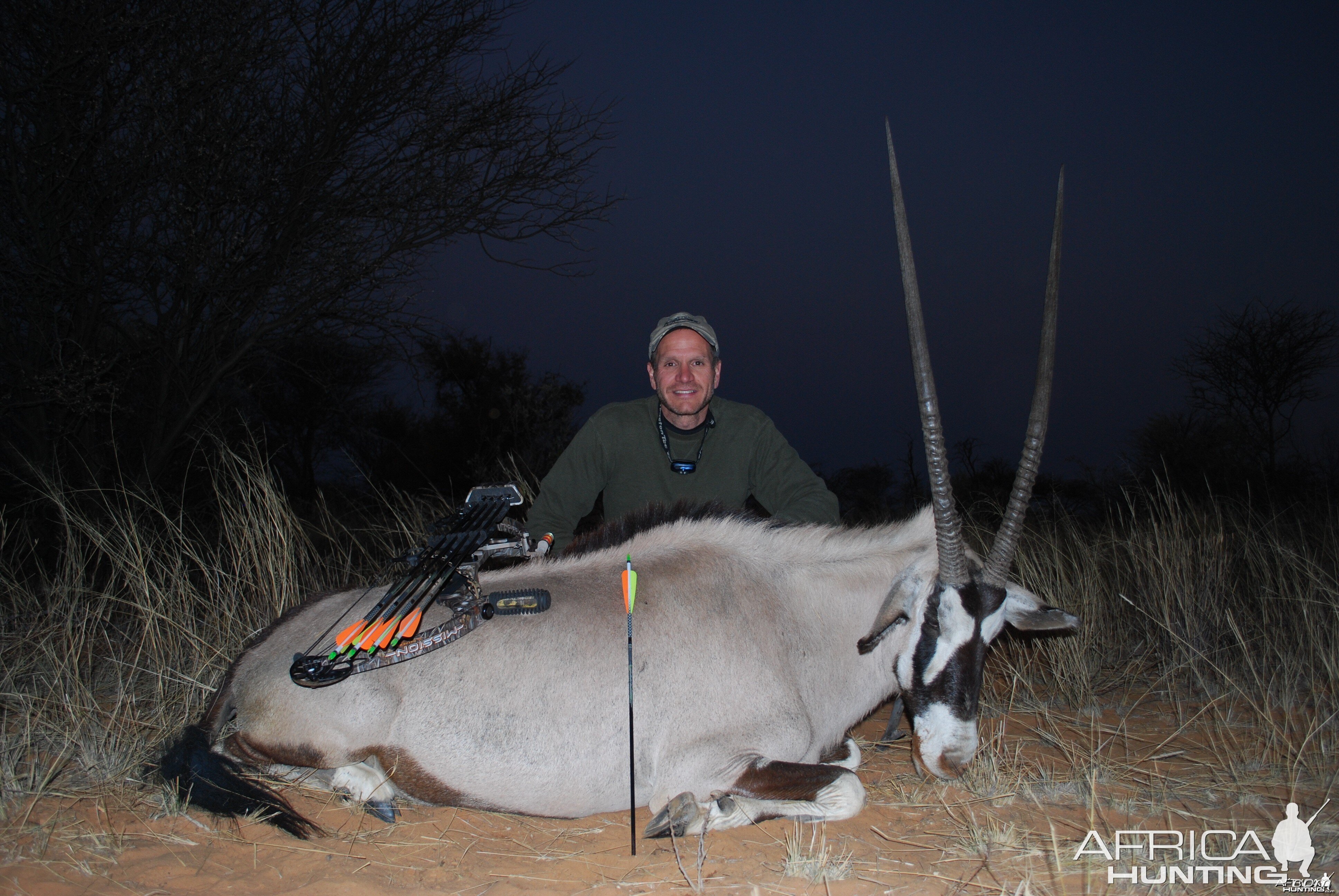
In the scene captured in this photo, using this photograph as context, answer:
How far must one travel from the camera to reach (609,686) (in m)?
2.70

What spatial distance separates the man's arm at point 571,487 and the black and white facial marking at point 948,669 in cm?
189

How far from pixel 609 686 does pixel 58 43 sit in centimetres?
682

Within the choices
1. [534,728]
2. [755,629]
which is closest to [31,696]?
[534,728]

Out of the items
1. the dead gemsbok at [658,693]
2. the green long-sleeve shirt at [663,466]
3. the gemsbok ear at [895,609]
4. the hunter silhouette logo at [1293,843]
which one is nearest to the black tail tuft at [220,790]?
the dead gemsbok at [658,693]

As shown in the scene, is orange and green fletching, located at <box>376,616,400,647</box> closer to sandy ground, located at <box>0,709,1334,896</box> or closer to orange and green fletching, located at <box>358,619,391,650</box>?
orange and green fletching, located at <box>358,619,391,650</box>

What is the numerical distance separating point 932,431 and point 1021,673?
98.7 inches

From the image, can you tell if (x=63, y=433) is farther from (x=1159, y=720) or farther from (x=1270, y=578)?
(x=1270, y=578)

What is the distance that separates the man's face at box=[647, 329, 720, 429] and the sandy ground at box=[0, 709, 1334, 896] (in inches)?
78.3

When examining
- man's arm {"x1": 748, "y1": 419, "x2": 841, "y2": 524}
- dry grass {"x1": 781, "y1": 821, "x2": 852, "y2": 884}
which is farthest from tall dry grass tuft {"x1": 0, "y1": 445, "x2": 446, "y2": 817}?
dry grass {"x1": 781, "y1": 821, "x2": 852, "y2": 884}

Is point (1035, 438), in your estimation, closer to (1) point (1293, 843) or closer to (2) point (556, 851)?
(1) point (1293, 843)

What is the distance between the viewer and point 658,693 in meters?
2.72


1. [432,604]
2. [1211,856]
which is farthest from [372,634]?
[1211,856]

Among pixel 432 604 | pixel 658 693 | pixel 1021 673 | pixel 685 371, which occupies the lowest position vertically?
pixel 1021 673

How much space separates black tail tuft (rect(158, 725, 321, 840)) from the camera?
2635mm
